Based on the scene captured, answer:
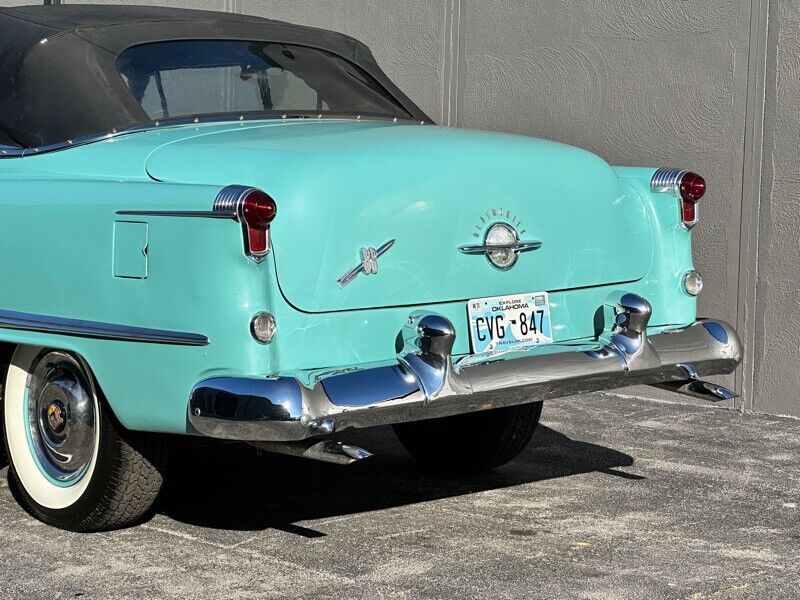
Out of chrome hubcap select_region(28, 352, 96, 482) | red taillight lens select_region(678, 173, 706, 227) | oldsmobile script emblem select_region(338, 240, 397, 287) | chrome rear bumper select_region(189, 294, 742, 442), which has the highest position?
red taillight lens select_region(678, 173, 706, 227)

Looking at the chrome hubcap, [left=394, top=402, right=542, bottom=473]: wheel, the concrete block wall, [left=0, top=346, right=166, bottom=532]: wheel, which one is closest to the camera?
[left=0, top=346, right=166, bottom=532]: wheel

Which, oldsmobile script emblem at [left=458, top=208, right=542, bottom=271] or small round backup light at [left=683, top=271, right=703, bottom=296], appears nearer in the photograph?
oldsmobile script emblem at [left=458, top=208, right=542, bottom=271]

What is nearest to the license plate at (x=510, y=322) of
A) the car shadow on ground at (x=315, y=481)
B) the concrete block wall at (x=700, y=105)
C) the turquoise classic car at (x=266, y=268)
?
the turquoise classic car at (x=266, y=268)

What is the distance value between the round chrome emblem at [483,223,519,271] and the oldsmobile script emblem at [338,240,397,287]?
383 millimetres

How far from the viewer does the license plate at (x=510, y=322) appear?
4.71 metres

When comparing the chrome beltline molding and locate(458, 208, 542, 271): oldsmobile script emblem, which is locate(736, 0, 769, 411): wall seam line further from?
locate(458, 208, 542, 271): oldsmobile script emblem

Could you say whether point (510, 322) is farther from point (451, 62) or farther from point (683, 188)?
point (451, 62)

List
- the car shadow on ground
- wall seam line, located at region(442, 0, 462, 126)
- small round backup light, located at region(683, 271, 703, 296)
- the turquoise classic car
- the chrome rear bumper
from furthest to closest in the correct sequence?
1. wall seam line, located at region(442, 0, 462, 126)
2. small round backup light, located at region(683, 271, 703, 296)
3. the car shadow on ground
4. the turquoise classic car
5. the chrome rear bumper

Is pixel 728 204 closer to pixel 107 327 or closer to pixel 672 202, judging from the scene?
pixel 672 202

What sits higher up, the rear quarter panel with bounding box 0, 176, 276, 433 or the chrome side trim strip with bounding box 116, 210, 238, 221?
the chrome side trim strip with bounding box 116, 210, 238, 221

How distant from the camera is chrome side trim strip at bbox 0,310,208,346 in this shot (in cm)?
433

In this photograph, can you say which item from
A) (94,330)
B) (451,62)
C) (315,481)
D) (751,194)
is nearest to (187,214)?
(94,330)

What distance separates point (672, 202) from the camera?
5316 mm

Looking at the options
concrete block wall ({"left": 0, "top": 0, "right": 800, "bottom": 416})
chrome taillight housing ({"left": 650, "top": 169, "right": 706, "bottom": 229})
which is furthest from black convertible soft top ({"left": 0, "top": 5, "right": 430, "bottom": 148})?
concrete block wall ({"left": 0, "top": 0, "right": 800, "bottom": 416})
